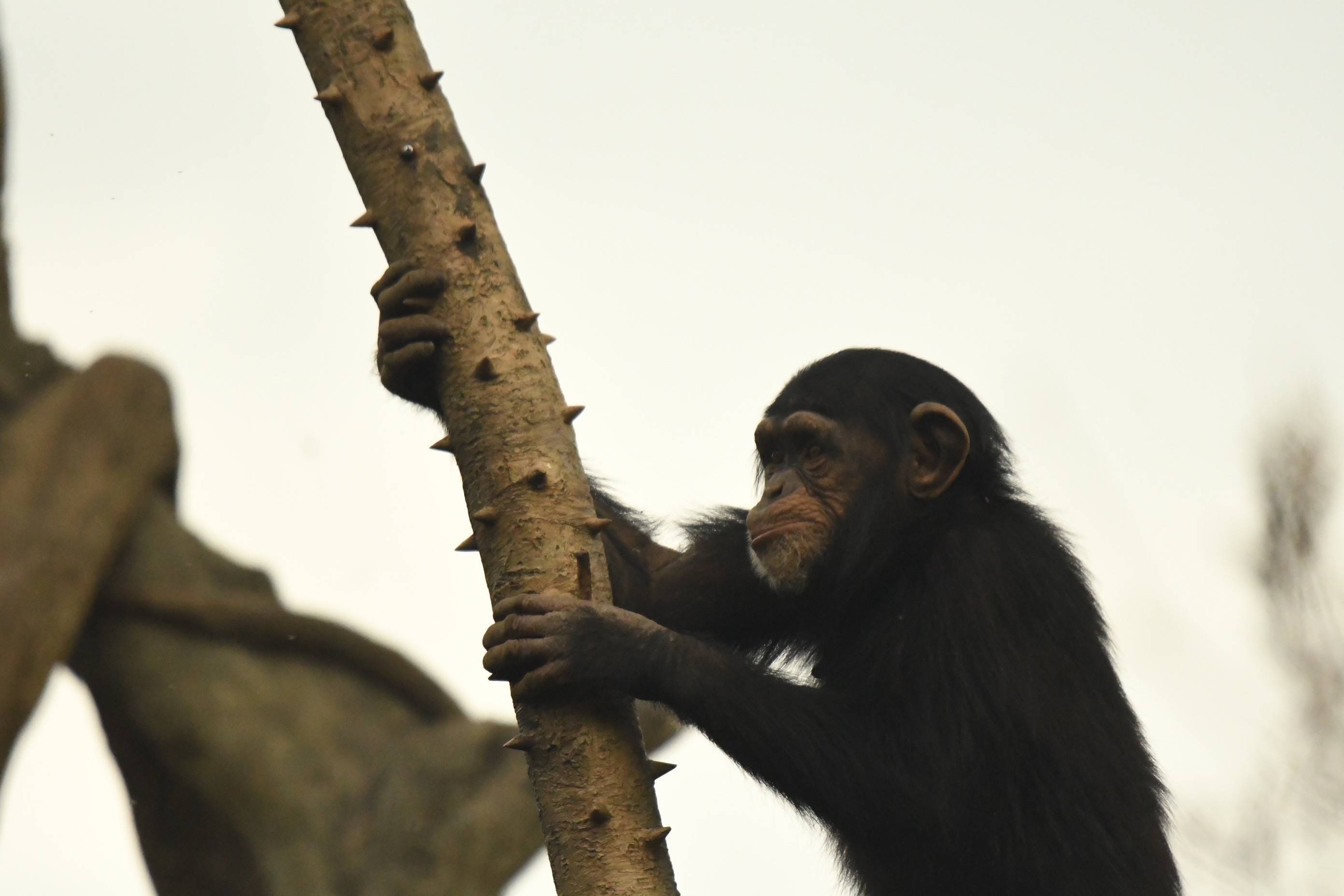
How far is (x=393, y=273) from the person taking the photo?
3.17m

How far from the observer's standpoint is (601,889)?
2746 millimetres

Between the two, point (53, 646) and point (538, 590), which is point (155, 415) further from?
point (538, 590)

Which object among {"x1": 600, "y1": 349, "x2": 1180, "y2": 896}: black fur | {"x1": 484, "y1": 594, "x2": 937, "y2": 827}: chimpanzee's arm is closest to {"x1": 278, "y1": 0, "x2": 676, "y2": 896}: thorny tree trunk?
{"x1": 484, "y1": 594, "x2": 937, "y2": 827}: chimpanzee's arm

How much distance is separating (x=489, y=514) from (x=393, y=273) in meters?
0.59

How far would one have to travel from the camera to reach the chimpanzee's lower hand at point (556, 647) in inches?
115

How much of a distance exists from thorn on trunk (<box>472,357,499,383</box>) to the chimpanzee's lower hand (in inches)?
18.0

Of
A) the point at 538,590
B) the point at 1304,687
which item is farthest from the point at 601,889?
the point at 1304,687

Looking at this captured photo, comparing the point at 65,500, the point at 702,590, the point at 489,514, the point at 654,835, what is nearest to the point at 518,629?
the point at 489,514

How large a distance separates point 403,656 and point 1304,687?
633cm

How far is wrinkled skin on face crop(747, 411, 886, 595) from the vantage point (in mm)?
4188

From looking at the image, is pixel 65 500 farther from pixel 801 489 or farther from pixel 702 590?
pixel 801 489

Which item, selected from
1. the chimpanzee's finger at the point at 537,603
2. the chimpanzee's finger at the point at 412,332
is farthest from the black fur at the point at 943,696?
the chimpanzee's finger at the point at 412,332

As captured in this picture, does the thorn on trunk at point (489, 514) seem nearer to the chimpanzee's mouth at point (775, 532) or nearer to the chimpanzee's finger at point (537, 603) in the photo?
the chimpanzee's finger at point (537, 603)

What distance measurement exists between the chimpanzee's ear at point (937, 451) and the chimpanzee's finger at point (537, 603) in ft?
5.25
